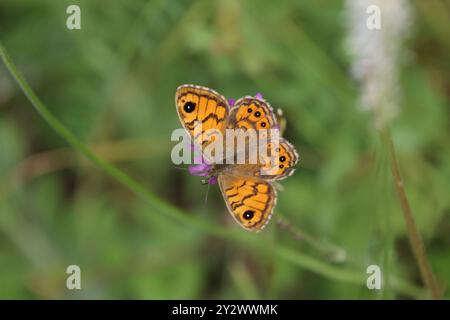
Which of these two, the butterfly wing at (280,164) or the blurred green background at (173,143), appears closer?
the butterfly wing at (280,164)

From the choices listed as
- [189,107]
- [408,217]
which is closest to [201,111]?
[189,107]

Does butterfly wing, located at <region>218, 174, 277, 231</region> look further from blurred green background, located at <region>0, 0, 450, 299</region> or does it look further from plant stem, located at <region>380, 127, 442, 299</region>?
blurred green background, located at <region>0, 0, 450, 299</region>

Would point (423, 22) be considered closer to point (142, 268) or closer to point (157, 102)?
point (157, 102)

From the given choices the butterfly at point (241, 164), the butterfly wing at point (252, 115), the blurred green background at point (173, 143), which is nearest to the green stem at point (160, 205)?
the butterfly at point (241, 164)

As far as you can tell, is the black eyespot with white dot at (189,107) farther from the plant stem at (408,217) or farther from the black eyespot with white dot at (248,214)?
the plant stem at (408,217)
